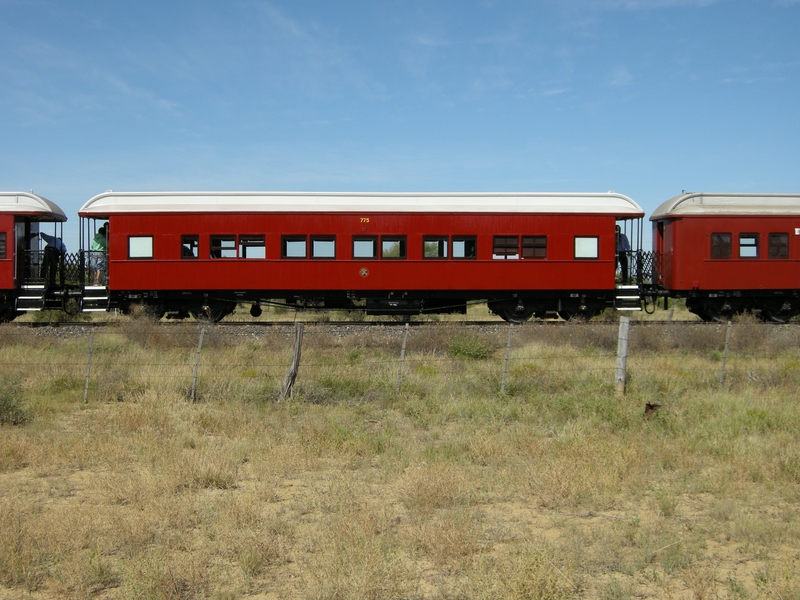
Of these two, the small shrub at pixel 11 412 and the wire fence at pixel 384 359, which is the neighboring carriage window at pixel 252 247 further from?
the small shrub at pixel 11 412

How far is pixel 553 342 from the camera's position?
16500 millimetres

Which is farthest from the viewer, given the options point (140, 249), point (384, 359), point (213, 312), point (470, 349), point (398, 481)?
point (213, 312)

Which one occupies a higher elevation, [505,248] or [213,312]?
[505,248]

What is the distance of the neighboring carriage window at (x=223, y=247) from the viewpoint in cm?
1919

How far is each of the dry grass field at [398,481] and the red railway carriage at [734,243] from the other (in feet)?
23.4

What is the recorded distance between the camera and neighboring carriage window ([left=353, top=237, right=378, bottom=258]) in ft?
63.0

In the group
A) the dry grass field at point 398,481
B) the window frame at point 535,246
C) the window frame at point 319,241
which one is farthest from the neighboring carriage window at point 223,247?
the window frame at point 535,246

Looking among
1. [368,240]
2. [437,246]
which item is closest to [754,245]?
[437,246]

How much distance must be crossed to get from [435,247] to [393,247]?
3.68 ft

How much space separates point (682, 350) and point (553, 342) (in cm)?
284

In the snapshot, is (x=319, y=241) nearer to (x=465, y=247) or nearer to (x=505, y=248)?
(x=465, y=247)

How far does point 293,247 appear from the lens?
19250 millimetres

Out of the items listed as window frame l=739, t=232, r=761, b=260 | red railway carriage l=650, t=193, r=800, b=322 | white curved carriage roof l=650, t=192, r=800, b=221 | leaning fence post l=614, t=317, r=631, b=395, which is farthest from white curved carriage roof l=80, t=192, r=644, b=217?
leaning fence post l=614, t=317, r=631, b=395

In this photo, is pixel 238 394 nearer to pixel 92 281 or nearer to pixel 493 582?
pixel 493 582
